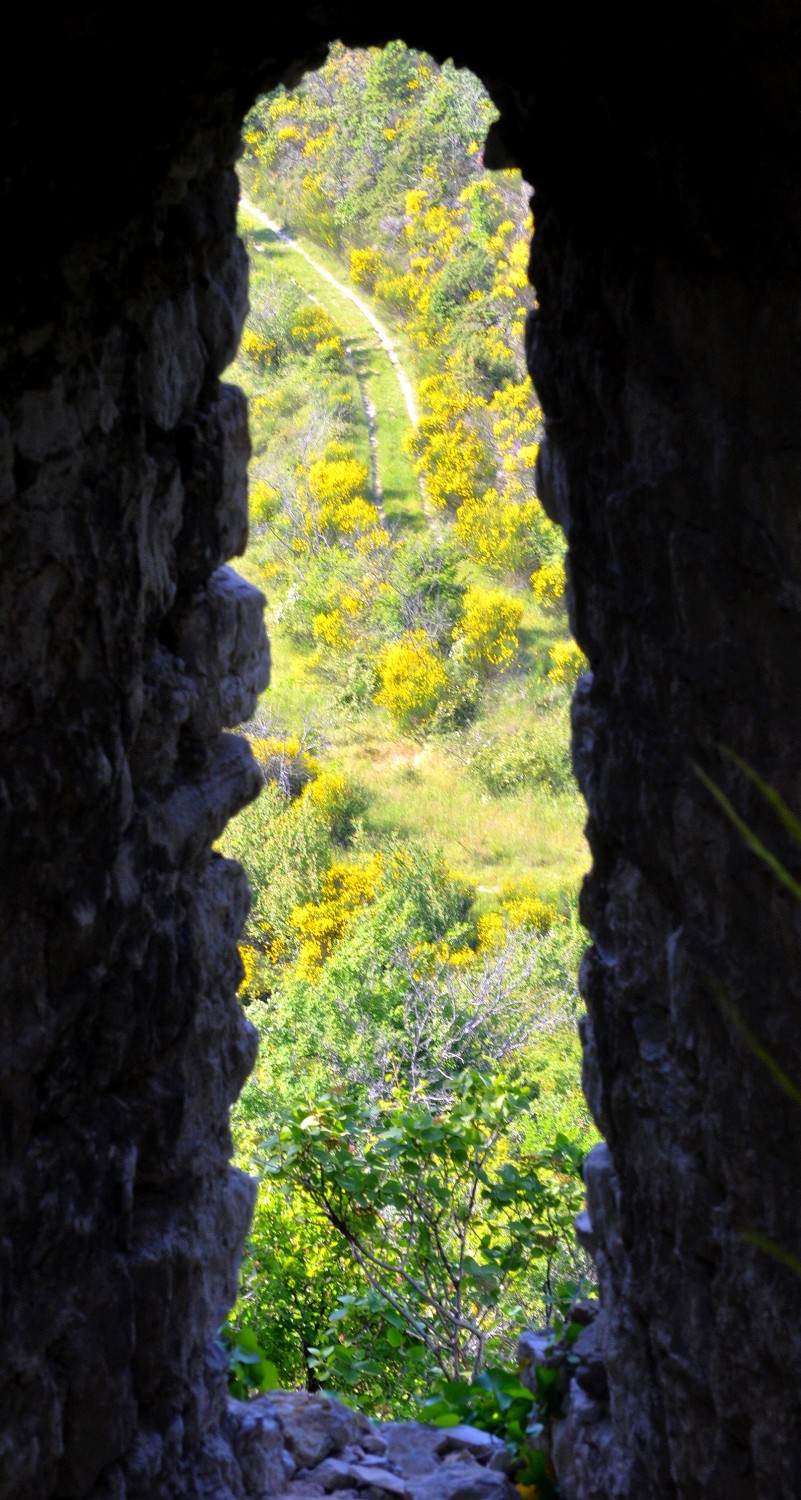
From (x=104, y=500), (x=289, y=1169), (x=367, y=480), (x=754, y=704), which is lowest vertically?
(x=289, y=1169)

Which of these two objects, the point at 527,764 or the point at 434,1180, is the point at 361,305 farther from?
the point at 434,1180

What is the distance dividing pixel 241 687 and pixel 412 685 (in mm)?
12833

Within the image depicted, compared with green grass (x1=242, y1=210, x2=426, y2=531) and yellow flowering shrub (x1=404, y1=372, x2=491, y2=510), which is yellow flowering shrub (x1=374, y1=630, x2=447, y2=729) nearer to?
green grass (x1=242, y1=210, x2=426, y2=531)

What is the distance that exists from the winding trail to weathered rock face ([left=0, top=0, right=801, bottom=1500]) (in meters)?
17.1

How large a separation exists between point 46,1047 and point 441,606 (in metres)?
14.2

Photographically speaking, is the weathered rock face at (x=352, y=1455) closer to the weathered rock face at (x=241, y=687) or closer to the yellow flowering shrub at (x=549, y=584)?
the weathered rock face at (x=241, y=687)

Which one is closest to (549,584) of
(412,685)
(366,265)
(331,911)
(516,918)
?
(412,685)

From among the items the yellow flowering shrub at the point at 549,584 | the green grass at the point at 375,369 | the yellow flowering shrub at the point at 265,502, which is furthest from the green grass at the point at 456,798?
the green grass at the point at 375,369

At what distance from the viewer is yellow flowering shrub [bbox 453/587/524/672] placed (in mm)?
15703

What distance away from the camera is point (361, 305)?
21.9 meters

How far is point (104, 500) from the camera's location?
2.21m

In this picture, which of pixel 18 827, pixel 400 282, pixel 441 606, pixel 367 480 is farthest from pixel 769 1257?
pixel 400 282

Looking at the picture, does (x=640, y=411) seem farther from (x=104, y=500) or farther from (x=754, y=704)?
(x=104, y=500)

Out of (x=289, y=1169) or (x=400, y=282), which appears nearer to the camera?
(x=289, y=1169)
